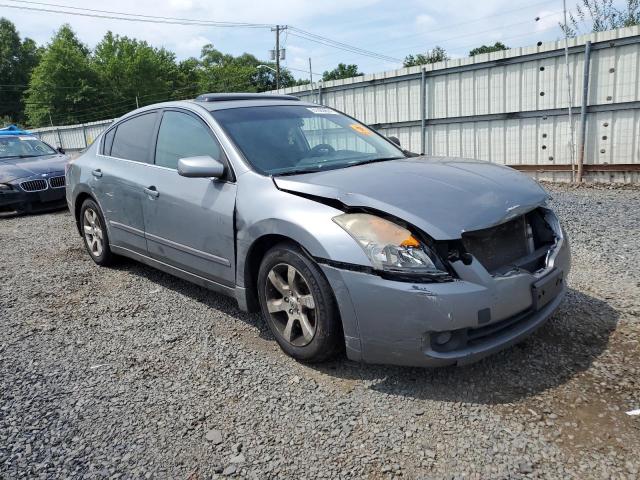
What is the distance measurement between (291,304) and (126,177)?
90.7 inches

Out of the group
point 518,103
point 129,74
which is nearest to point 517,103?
point 518,103

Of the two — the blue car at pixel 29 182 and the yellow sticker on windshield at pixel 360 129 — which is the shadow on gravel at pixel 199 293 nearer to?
the yellow sticker on windshield at pixel 360 129

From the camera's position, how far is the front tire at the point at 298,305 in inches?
110

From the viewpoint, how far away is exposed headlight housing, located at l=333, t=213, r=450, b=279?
253cm

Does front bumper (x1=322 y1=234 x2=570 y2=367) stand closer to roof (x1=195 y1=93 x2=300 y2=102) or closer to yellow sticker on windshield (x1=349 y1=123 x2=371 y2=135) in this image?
yellow sticker on windshield (x1=349 y1=123 x2=371 y2=135)

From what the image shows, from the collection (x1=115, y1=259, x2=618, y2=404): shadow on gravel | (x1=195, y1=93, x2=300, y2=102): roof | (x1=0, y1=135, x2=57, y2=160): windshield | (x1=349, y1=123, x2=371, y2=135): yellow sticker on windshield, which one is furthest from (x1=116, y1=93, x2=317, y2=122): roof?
(x1=0, y1=135, x2=57, y2=160): windshield

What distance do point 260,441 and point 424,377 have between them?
3.37 feet

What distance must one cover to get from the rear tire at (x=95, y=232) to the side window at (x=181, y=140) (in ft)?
4.23

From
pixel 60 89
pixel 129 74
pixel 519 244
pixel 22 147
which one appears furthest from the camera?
pixel 129 74

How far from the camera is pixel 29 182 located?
8922mm

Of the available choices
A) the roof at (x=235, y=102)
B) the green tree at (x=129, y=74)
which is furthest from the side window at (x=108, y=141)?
the green tree at (x=129, y=74)

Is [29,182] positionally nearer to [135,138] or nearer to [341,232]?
[135,138]

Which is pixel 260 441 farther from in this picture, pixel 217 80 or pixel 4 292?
pixel 217 80

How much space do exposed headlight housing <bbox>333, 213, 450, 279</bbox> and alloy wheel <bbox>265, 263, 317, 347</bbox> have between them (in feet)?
Answer: 1.59
